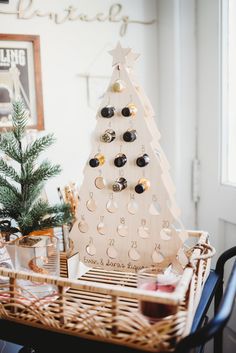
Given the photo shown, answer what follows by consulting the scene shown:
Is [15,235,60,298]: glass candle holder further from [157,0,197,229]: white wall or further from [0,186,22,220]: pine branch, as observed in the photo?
[157,0,197,229]: white wall

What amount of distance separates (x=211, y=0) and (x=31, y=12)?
70 cm

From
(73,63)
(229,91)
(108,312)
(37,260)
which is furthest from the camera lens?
(73,63)

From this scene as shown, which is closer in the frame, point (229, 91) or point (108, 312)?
point (108, 312)

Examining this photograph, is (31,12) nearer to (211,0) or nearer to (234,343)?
(211,0)

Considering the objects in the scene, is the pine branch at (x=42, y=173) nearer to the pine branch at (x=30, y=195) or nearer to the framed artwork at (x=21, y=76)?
the pine branch at (x=30, y=195)

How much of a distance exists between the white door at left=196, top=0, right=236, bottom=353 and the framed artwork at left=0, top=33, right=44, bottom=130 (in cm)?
67

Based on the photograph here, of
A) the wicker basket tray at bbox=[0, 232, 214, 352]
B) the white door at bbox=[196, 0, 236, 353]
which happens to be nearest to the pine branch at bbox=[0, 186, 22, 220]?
the wicker basket tray at bbox=[0, 232, 214, 352]

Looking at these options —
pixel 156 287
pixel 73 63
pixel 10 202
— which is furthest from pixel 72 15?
pixel 156 287

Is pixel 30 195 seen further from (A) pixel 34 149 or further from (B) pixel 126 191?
(B) pixel 126 191

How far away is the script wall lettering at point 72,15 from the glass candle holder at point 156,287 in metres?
1.13

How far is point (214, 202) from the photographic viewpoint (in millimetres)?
1570

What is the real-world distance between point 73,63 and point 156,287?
111cm

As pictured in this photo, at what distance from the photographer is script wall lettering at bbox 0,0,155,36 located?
1469mm

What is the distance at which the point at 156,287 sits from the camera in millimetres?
757
